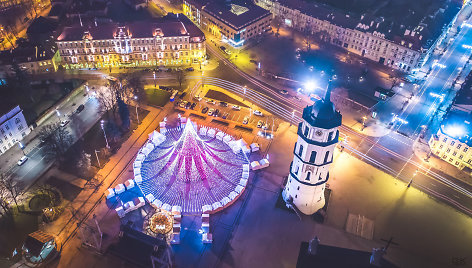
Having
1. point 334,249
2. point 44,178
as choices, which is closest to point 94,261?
point 44,178

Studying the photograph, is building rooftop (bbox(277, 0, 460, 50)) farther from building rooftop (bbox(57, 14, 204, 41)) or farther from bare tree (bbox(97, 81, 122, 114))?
bare tree (bbox(97, 81, 122, 114))

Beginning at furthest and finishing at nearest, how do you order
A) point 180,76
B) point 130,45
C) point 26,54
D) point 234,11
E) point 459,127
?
point 234,11 → point 130,45 → point 180,76 → point 26,54 → point 459,127

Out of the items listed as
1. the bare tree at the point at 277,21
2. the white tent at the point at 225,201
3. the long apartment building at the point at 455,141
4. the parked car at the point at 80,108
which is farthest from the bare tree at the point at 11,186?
the bare tree at the point at 277,21

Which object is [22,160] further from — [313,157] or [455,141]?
[455,141]

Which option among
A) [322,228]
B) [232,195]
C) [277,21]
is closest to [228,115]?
[232,195]

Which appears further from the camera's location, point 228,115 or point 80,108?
point 228,115

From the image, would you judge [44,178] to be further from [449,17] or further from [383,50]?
[449,17]


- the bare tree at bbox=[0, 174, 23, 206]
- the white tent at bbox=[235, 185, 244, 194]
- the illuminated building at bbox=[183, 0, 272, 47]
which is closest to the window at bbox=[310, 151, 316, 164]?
the white tent at bbox=[235, 185, 244, 194]
